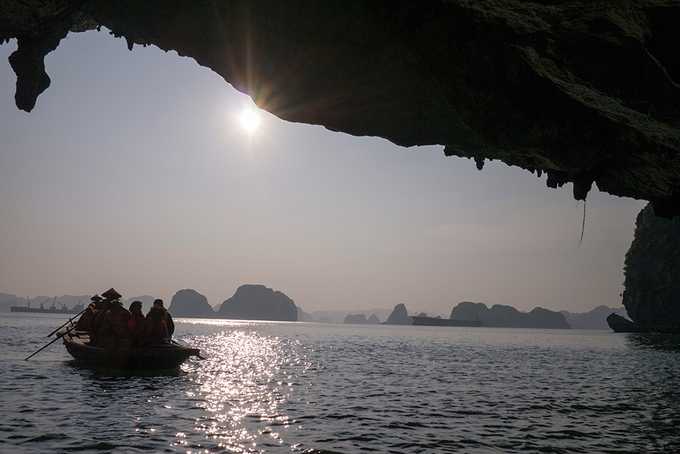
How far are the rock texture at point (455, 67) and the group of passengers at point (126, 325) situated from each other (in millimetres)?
9901

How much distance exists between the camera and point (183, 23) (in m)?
18.5

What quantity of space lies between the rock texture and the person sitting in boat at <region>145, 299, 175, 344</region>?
10.3m

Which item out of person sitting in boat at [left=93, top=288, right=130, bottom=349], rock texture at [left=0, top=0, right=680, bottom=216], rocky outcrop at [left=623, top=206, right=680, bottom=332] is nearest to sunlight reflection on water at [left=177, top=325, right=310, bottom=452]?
person sitting in boat at [left=93, top=288, right=130, bottom=349]

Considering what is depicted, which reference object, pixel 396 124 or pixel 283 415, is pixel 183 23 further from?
pixel 283 415

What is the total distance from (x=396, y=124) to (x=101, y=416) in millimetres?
14892

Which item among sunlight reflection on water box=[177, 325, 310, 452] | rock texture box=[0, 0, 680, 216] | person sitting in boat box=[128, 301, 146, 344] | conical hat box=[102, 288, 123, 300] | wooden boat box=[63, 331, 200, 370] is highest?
rock texture box=[0, 0, 680, 216]

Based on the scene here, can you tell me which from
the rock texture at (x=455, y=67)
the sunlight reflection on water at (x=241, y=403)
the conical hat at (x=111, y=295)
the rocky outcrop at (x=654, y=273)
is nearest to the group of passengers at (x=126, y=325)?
the conical hat at (x=111, y=295)

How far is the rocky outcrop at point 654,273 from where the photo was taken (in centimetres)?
8506

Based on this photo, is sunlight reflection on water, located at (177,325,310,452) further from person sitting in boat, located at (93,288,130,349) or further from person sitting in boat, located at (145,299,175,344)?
person sitting in boat, located at (93,288,130,349)

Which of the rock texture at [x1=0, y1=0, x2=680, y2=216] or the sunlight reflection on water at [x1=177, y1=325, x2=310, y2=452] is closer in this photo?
the sunlight reflection on water at [x1=177, y1=325, x2=310, y2=452]

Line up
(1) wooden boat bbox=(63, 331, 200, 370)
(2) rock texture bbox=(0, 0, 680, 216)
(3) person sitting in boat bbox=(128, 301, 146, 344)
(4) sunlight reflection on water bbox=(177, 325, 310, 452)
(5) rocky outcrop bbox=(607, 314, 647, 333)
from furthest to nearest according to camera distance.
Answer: (5) rocky outcrop bbox=(607, 314, 647, 333), (3) person sitting in boat bbox=(128, 301, 146, 344), (1) wooden boat bbox=(63, 331, 200, 370), (2) rock texture bbox=(0, 0, 680, 216), (4) sunlight reflection on water bbox=(177, 325, 310, 452)

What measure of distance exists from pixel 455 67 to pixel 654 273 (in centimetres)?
9242

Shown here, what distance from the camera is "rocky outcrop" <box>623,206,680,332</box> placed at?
279 ft

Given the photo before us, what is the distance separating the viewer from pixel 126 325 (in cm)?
2147
